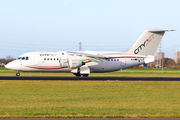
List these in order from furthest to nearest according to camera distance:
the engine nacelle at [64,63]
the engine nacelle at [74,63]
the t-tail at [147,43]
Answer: the t-tail at [147,43], the engine nacelle at [64,63], the engine nacelle at [74,63]

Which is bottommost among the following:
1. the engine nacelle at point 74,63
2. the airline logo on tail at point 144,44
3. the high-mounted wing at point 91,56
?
the engine nacelle at point 74,63

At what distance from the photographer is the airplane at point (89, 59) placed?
42812 millimetres

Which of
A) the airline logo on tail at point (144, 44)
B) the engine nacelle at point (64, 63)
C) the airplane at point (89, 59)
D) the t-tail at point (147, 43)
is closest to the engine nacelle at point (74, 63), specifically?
the airplane at point (89, 59)

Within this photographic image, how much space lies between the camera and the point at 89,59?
1722 inches

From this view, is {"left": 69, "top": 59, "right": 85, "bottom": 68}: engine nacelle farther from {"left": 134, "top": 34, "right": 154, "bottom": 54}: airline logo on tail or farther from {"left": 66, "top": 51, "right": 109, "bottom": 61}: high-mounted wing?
{"left": 134, "top": 34, "right": 154, "bottom": 54}: airline logo on tail

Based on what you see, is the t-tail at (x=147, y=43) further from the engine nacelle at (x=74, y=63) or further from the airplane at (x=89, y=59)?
the engine nacelle at (x=74, y=63)

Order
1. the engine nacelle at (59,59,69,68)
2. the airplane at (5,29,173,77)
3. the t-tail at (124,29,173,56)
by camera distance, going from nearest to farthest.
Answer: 1. the engine nacelle at (59,59,69,68)
2. the airplane at (5,29,173,77)
3. the t-tail at (124,29,173,56)

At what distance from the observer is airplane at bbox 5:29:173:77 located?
1686 inches

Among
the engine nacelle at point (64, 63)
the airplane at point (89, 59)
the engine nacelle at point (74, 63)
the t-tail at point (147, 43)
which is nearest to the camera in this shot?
the engine nacelle at point (74, 63)

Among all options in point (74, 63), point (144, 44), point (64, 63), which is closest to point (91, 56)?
point (74, 63)

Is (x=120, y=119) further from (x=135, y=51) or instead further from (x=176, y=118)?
(x=135, y=51)

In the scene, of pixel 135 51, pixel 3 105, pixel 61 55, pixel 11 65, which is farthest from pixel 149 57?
pixel 3 105

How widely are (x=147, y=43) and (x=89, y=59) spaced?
10.3 m

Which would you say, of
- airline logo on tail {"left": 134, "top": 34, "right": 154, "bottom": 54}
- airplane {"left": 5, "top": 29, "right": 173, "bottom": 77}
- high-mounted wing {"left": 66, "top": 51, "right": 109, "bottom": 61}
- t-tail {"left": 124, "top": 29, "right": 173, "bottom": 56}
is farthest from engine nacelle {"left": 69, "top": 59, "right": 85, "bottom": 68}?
airline logo on tail {"left": 134, "top": 34, "right": 154, "bottom": 54}
